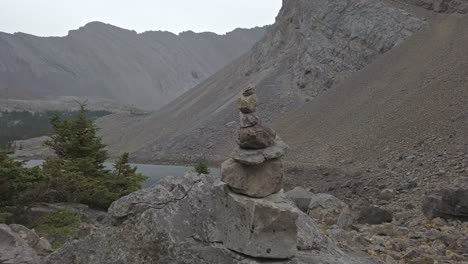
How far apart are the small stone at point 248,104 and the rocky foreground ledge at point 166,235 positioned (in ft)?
4.66

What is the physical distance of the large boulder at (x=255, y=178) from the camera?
8.98 meters

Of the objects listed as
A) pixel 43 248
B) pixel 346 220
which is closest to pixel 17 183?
pixel 43 248

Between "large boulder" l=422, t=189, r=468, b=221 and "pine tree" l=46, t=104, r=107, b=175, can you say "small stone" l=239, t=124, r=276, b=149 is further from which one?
"pine tree" l=46, t=104, r=107, b=175

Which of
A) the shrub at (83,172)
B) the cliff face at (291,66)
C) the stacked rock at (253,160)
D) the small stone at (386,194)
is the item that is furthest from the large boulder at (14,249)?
the cliff face at (291,66)

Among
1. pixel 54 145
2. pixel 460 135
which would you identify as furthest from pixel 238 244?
pixel 460 135

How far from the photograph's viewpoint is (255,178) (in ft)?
29.7

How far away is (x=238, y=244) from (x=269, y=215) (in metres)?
0.74

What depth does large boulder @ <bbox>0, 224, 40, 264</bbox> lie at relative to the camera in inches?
428

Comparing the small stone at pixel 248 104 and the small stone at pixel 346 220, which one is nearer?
the small stone at pixel 248 104

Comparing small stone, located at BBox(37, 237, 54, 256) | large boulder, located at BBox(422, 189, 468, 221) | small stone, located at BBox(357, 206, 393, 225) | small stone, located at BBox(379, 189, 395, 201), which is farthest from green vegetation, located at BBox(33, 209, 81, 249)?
small stone, located at BBox(379, 189, 395, 201)

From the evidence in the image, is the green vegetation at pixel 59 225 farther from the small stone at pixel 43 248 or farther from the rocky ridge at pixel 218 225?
the rocky ridge at pixel 218 225

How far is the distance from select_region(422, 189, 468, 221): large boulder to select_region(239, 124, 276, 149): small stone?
13453mm

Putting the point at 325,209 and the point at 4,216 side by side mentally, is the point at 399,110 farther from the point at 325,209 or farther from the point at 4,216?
the point at 4,216

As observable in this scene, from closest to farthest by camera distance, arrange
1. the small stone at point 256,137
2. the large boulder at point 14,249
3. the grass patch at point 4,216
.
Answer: the small stone at point 256,137, the large boulder at point 14,249, the grass patch at point 4,216
